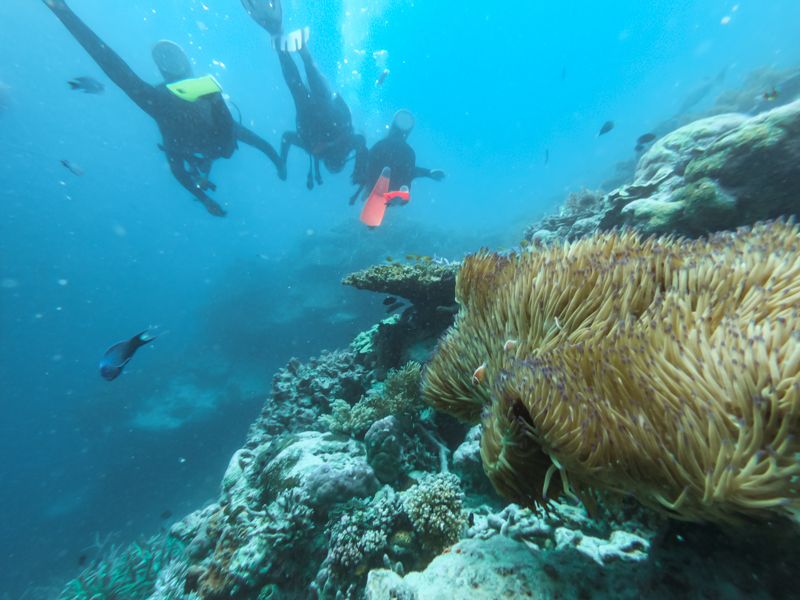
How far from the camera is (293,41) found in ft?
37.3

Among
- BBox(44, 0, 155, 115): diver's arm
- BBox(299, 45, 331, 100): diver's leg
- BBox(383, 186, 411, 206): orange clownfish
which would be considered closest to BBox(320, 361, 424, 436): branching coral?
BBox(383, 186, 411, 206): orange clownfish

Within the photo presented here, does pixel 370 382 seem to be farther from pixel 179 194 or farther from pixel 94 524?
pixel 179 194

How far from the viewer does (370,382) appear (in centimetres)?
603

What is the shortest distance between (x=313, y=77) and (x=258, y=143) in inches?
117

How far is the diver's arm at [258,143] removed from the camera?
37.7 ft

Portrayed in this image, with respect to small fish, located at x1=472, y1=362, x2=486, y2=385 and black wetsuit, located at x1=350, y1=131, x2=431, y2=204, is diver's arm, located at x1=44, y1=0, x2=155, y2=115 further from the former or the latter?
small fish, located at x1=472, y1=362, x2=486, y2=385

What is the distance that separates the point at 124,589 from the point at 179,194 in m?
116

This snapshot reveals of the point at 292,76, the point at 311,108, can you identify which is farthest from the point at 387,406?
the point at 292,76

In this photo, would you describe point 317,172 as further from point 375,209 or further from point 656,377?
point 656,377

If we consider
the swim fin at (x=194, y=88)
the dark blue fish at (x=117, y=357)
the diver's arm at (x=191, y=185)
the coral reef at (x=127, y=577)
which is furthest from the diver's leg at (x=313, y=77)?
the coral reef at (x=127, y=577)

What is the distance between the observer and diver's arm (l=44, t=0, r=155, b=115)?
343 inches

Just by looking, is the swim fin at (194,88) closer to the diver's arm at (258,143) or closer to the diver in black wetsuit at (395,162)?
the diver's arm at (258,143)

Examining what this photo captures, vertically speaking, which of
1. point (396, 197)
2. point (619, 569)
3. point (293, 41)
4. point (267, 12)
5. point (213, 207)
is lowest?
point (619, 569)

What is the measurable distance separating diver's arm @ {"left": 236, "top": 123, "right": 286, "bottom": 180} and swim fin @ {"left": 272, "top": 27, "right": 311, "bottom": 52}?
302 cm
